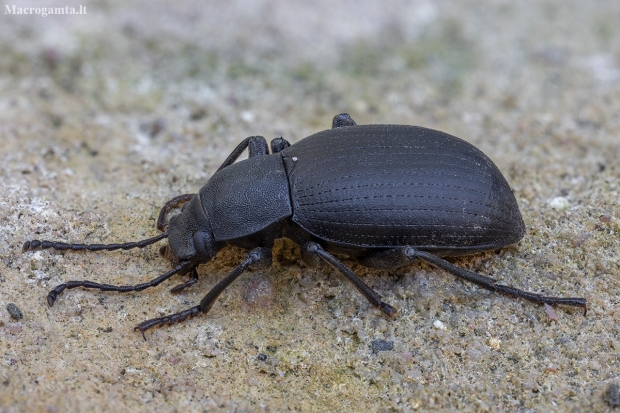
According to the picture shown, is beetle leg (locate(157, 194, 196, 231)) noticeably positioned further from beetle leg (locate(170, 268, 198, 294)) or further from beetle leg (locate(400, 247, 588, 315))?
beetle leg (locate(400, 247, 588, 315))

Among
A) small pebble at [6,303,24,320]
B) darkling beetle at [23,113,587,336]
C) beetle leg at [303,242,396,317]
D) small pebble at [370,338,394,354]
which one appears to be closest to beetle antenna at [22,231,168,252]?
darkling beetle at [23,113,587,336]

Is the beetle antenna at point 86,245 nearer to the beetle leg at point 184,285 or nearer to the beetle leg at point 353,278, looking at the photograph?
the beetle leg at point 184,285

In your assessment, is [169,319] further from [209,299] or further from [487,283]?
[487,283]

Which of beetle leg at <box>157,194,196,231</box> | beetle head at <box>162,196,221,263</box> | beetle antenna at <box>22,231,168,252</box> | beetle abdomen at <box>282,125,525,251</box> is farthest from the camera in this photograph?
beetle leg at <box>157,194,196,231</box>

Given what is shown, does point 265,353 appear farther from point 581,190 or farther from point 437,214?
point 581,190
